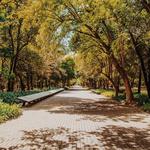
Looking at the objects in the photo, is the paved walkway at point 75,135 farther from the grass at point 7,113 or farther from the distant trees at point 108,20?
the distant trees at point 108,20

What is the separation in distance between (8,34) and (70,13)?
46.3 ft

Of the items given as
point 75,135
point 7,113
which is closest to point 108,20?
point 7,113

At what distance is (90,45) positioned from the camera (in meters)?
32.4

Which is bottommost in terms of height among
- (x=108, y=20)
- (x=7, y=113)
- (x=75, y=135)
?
(x=75, y=135)

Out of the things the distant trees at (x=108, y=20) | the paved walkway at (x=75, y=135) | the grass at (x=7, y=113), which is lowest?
the paved walkway at (x=75, y=135)

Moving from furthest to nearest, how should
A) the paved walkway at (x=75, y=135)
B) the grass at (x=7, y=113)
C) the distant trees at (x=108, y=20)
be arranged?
the distant trees at (x=108, y=20), the grass at (x=7, y=113), the paved walkway at (x=75, y=135)

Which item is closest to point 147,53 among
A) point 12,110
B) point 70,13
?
point 70,13

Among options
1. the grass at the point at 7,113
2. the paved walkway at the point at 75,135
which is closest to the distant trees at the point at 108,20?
the grass at the point at 7,113

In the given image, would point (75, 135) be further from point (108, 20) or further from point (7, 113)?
point (108, 20)

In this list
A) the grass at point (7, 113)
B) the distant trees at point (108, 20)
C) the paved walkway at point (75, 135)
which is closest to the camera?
the paved walkway at point (75, 135)

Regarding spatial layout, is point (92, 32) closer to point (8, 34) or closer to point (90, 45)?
point (90, 45)

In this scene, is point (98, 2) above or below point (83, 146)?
above

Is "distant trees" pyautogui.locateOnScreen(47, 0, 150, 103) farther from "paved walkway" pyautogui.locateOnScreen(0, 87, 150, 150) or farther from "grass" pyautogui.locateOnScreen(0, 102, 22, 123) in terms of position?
"paved walkway" pyautogui.locateOnScreen(0, 87, 150, 150)

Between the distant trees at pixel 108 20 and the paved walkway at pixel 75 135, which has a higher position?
the distant trees at pixel 108 20
